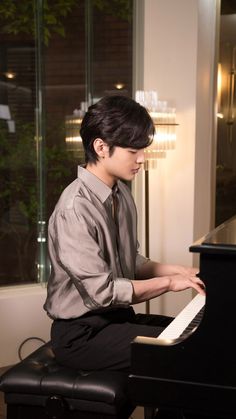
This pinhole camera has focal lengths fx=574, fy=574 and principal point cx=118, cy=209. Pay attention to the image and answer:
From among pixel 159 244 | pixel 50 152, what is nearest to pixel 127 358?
pixel 159 244

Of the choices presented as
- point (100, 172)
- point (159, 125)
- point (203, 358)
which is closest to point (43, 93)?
point (159, 125)

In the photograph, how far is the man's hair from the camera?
6.40 ft

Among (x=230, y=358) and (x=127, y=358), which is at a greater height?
(x=230, y=358)

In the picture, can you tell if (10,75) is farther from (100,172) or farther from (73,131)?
(100,172)

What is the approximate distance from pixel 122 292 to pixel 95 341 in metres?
0.22

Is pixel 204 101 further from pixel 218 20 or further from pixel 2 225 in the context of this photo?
pixel 2 225

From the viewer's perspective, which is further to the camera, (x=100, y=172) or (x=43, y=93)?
(x=43, y=93)

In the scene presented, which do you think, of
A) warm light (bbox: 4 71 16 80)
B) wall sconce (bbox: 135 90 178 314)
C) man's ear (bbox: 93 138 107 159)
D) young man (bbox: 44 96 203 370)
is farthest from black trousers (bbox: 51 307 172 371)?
warm light (bbox: 4 71 16 80)

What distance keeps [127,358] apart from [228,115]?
2931mm

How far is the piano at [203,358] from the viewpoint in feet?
4.88

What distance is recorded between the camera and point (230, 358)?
4.93 feet

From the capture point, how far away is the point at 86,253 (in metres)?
1.83

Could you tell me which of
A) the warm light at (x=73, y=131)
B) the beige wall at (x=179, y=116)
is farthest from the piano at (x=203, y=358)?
the warm light at (x=73, y=131)

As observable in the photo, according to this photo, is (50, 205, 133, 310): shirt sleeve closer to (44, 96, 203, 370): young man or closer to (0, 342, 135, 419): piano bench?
(44, 96, 203, 370): young man
